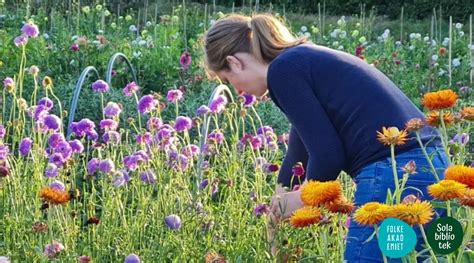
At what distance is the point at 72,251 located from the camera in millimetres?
2840

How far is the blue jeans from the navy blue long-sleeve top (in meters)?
0.04

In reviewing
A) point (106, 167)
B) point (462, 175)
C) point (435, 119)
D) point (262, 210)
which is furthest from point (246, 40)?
point (462, 175)

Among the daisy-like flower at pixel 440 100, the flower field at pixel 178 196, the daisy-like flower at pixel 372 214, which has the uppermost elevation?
the daisy-like flower at pixel 440 100

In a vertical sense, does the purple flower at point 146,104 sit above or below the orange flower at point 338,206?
below

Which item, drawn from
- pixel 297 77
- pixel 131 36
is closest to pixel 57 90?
pixel 131 36

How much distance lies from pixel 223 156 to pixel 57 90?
8.42ft

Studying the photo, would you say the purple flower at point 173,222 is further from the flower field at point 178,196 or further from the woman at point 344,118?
the woman at point 344,118

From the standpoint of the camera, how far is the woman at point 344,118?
2436 millimetres

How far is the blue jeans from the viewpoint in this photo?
2369 millimetres

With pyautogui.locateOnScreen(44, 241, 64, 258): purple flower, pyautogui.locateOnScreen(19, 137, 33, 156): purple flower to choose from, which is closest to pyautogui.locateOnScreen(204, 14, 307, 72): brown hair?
pyautogui.locateOnScreen(44, 241, 64, 258): purple flower

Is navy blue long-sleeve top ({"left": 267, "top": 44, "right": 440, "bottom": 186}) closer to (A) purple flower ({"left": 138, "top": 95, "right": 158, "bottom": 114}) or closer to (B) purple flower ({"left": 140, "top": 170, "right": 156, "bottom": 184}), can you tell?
(B) purple flower ({"left": 140, "top": 170, "right": 156, "bottom": 184})

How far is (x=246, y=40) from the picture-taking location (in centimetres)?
274

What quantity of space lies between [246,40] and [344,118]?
0.39m

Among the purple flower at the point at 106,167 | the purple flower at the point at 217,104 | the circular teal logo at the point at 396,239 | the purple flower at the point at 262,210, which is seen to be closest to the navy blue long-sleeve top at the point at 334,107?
the purple flower at the point at 262,210
